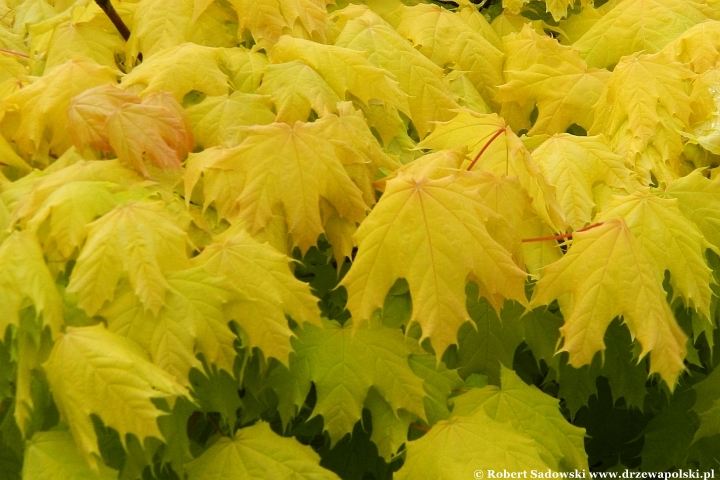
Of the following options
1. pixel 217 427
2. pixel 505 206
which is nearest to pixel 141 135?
pixel 217 427

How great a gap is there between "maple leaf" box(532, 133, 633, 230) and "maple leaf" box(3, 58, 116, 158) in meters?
0.98

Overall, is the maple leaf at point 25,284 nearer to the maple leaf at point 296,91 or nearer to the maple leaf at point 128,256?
the maple leaf at point 128,256

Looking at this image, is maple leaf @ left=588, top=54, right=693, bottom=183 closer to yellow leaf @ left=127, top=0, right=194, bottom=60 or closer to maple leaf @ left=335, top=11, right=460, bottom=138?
maple leaf @ left=335, top=11, right=460, bottom=138

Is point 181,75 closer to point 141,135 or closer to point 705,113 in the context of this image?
point 141,135

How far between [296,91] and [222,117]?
6.5 inches

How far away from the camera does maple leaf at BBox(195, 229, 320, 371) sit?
4.17 ft

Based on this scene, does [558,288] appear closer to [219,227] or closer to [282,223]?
[282,223]

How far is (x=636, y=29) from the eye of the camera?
2078 millimetres

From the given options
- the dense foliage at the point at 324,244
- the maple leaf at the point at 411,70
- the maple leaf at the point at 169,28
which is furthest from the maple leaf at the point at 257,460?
the maple leaf at the point at 169,28

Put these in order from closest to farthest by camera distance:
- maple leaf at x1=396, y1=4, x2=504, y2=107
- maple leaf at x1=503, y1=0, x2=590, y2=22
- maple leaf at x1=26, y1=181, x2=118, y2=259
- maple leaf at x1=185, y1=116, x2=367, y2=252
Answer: maple leaf at x1=26, y1=181, x2=118, y2=259, maple leaf at x1=185, y1=116, x2=367, y2=252, maple leaf at x1=396, y1=4, x2=504, y2=107, maple leaf at x1=503, y1=0, x2=590, y2=22

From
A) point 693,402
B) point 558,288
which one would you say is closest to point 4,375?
point 558,288

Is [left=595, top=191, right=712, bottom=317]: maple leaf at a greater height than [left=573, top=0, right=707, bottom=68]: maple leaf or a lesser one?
lesser

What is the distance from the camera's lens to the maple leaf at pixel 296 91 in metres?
1.57

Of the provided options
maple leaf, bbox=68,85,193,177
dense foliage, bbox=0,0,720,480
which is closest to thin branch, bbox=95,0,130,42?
dense foliage, bbox=0,0,720,480
